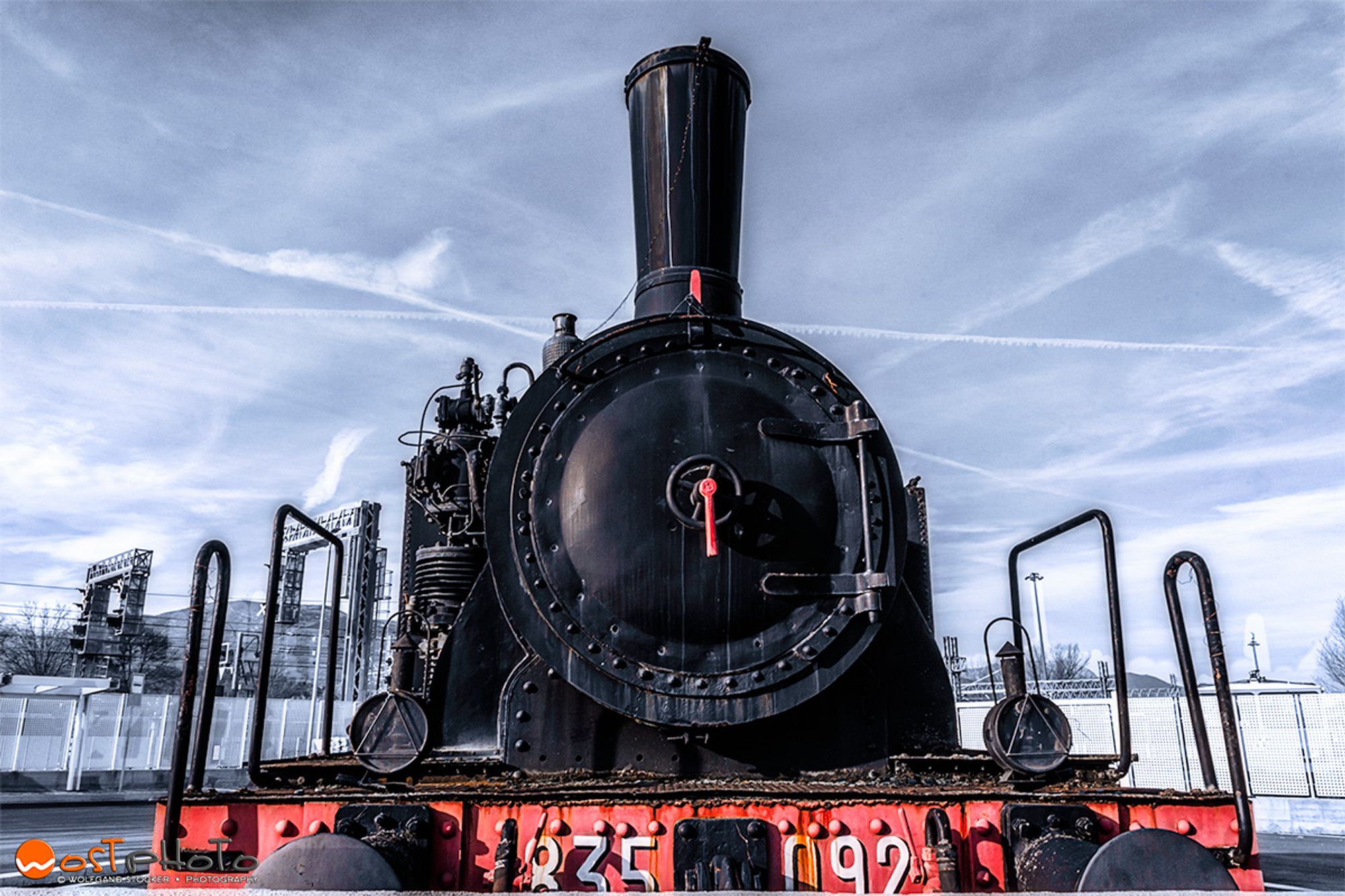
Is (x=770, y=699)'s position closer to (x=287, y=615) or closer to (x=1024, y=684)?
(x=1024, y=684)

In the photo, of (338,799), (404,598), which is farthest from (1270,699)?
(338,799)

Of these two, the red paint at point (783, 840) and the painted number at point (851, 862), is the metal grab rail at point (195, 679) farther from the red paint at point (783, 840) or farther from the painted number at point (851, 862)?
the painted number at point (851, 862)

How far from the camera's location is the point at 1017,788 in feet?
9.57

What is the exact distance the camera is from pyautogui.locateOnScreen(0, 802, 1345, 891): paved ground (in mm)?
8570

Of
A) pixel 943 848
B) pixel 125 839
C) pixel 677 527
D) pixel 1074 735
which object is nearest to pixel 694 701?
pixel 677 527

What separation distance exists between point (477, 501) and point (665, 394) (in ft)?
4.07

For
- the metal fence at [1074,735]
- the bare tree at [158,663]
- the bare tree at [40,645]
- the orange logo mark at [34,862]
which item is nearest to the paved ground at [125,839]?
the metal fence at [1074,735]

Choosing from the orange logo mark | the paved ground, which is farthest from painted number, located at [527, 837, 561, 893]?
the paved ground

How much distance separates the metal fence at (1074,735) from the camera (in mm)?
13188

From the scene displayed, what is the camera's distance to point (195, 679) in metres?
2.89

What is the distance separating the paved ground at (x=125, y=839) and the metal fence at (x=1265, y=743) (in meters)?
0.84

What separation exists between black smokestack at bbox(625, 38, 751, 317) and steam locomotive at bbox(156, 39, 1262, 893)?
3cm

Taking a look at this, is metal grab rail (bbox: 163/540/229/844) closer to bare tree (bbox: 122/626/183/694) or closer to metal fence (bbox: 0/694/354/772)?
metal fence (bbox: 0/694/354/772)

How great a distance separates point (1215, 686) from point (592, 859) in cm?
184
